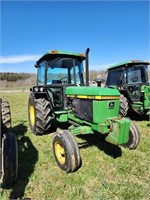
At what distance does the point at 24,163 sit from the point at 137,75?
19.5 feet

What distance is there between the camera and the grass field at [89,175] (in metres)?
3.00

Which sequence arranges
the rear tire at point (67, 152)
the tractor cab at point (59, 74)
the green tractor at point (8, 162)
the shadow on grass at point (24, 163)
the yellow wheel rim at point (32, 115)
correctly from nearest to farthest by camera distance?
the green tractor at point (8, 162), the shadow on grass at point (24, 163), the rear tire at point (67, 152), the tractor cab at point (59, 74), the yellow wheel rim at point (32, 115)

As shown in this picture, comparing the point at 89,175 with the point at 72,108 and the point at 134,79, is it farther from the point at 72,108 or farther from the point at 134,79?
the point at 134,79

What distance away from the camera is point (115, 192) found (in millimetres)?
3041

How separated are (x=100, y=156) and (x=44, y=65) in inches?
115

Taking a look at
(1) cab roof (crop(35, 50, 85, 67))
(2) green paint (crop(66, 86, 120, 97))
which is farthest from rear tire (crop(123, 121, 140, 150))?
(1) cab roof (crop(35, 50, 85, 67))

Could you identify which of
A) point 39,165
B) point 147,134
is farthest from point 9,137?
point 147,134

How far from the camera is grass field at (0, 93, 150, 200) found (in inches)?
118

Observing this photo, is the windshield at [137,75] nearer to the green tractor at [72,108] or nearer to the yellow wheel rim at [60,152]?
the green tractor at [72,108]

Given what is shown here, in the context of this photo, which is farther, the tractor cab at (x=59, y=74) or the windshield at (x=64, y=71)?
the windshield at (x=64, y=71)

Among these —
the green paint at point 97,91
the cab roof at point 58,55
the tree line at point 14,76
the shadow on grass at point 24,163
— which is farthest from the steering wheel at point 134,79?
the tree line at point 14,76

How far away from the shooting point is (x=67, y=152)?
11.8 feet

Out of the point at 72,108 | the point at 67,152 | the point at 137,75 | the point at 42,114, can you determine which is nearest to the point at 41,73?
the point at 42,114

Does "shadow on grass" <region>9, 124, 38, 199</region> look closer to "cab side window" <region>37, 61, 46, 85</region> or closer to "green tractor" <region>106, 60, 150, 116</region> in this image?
"cab side window" <region>37, 61, 46, 85</region>
